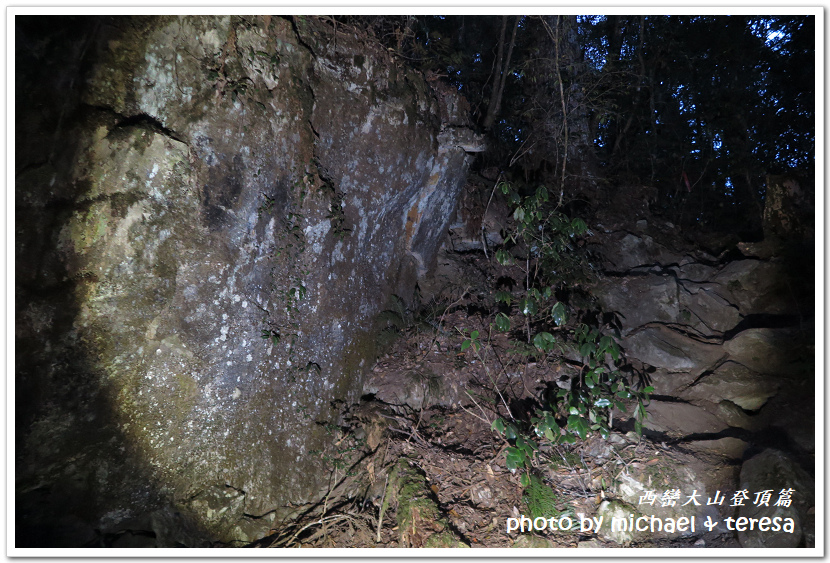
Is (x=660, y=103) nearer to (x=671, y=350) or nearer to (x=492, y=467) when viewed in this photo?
(x=671, y=350)

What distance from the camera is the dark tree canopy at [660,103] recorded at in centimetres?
722

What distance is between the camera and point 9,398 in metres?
2.25

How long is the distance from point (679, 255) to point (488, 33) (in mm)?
6276

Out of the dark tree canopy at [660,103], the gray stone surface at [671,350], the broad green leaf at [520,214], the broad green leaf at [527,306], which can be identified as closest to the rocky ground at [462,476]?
the broad green leaf at [527,306]

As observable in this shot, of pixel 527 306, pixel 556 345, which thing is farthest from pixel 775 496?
pixel 527 306

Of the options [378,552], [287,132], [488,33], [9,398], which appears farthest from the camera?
Result: [488,33]

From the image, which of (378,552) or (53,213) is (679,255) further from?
(53,213)

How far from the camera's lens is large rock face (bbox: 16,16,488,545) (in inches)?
93.4

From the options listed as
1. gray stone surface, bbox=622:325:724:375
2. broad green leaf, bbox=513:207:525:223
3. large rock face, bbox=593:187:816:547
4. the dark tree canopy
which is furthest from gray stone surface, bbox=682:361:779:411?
the dark tree canopy

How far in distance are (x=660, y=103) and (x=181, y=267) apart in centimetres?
1124

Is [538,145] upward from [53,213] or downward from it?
upward

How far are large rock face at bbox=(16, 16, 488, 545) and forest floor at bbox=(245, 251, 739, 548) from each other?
0.31 m

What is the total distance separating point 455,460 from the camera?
3658 millimetres
